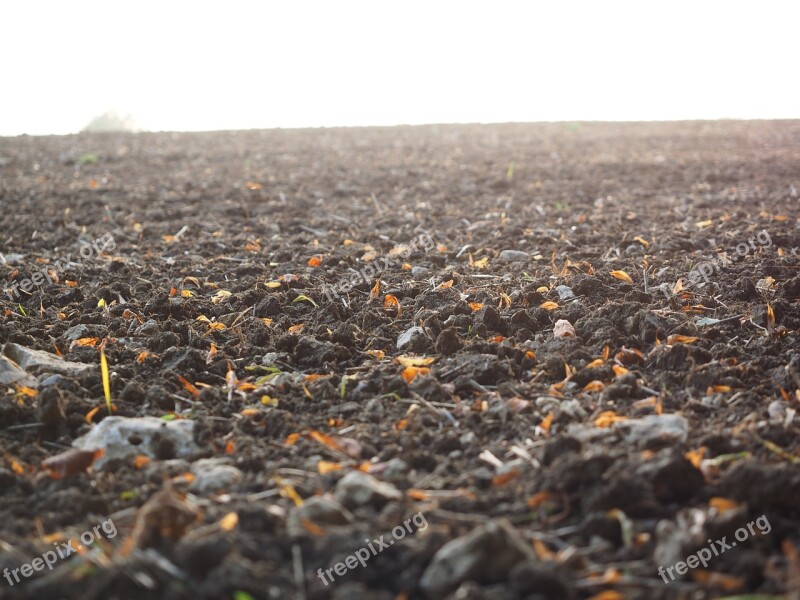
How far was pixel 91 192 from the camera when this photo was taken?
6754 mm

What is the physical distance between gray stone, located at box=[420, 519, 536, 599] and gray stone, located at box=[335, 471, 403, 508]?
0.90 ft

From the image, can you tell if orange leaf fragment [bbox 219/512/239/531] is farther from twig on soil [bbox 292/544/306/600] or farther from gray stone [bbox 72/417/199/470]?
gray stone [bbox 72/417/199/470]

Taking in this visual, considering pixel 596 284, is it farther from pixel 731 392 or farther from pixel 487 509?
pixel 487 509

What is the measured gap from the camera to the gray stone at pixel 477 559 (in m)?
1.52

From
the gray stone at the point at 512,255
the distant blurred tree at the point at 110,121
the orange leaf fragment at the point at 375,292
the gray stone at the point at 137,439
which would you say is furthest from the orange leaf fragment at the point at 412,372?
the distant blurred tree at the point at 110,121

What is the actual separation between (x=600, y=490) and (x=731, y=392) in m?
0.93

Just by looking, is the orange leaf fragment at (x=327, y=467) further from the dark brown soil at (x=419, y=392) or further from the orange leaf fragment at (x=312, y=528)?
the orange leaf fragment at (x=312, y=528)

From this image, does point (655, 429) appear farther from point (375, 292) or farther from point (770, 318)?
point (375, 292)

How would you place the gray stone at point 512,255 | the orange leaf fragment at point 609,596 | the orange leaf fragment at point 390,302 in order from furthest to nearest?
the gray stone at point 512,255
the orange leaf fragment at point 390,302
the orange leaf fragment at point 609,596

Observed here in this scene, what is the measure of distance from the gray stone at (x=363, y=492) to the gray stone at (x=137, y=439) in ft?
1.98

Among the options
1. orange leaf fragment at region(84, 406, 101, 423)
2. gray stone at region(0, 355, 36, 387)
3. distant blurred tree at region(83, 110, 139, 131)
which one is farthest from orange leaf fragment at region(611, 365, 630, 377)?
distant blurred tree at region(83, 110, 139, 131)

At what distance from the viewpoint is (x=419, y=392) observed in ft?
8.27

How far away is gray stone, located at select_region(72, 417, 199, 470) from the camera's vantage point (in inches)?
86.2

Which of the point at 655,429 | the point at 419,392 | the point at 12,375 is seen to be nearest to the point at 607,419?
the point at 655,429
